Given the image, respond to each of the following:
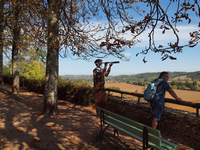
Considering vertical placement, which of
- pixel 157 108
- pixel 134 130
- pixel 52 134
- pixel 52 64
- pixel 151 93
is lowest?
pixel 52 134

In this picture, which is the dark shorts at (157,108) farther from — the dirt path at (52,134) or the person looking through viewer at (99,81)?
the person looking through viewer at (99,81)

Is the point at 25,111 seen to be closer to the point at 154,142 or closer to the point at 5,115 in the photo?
the point at 5,115

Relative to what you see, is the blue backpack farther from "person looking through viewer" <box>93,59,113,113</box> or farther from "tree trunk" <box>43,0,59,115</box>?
"tree trunk" <box>43,0,59,115</box>

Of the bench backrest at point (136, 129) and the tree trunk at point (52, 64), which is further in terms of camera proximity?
the tree trunk at point (52, 64)

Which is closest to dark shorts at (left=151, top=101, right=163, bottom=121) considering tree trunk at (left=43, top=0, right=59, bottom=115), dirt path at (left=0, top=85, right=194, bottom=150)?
dirt path at (left=0, top=85, right=194, bottom=150)

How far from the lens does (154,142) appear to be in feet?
9.70

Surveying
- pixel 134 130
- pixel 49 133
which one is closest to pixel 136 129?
pixel 134 130

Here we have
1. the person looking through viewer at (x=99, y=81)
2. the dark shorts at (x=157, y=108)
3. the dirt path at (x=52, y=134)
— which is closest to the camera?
the dirt path at (x=52, y=134)

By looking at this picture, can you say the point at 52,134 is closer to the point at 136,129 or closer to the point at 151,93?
the point at 136,129

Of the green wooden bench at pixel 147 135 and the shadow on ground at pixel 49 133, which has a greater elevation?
the green wooden bench at pixel 147 135

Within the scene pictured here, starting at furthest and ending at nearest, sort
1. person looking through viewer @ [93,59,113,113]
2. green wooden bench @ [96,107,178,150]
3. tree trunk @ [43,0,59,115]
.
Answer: tree trunk @ [43,0,59,115] < person looking through viewer @ [93,59,113,113] < green wooden bench @ [96,107,178,150]

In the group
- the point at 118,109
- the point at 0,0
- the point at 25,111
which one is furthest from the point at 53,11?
the point at 0,0

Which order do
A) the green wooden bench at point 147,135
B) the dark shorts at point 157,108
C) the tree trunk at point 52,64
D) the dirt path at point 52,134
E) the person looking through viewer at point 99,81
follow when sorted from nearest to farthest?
the green wooden bench at point 147,135 < the dirt path at point 52,134 < the dark shorts at point 157,108 < the person looking through viewer at point 99,81 < the tree trunk at point 52,64

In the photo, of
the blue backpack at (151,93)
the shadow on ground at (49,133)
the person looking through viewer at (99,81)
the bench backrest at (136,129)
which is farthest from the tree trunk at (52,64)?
the blue backpack at (151,93)
